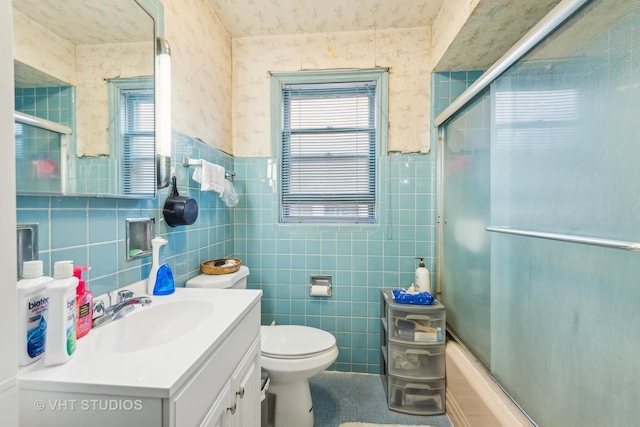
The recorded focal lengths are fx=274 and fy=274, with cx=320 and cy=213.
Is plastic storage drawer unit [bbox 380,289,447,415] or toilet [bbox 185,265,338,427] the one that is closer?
toilet [bbox 185,265,338,427]

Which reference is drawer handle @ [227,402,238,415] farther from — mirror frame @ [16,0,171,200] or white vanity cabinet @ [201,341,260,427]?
mirror frame @ [16,0,171,200]

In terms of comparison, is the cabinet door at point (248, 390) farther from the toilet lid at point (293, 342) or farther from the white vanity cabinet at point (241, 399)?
the toilet lid at point (293, 342)

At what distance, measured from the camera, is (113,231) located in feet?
3.27

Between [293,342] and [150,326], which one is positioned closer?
[150,326]

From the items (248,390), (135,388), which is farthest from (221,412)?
(135,388)

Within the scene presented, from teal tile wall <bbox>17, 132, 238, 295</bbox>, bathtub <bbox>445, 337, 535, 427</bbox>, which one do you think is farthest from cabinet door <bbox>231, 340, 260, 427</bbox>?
bathtub <bbox>445, 337, 535, 427</bbox>

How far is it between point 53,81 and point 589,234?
5.33 ft

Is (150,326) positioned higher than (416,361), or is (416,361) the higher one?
(150,326)

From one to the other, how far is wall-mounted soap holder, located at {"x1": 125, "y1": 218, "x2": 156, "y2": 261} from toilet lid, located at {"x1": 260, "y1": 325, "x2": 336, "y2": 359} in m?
0.75

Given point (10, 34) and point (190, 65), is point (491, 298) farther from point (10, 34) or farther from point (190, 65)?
point (190, 65)

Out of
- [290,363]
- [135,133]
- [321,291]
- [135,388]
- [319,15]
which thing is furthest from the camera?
[321,291]

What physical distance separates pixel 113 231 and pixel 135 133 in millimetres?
393

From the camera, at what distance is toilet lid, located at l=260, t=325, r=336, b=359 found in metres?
1.38

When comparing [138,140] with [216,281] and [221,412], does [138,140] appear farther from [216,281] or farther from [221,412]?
[221,412]
